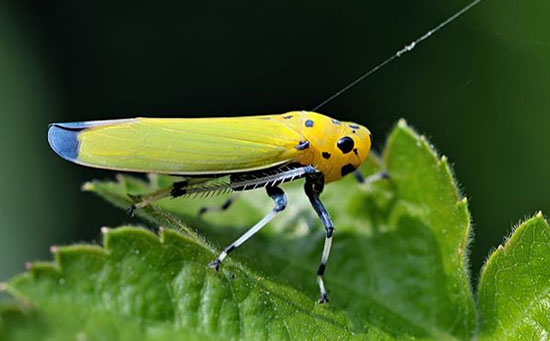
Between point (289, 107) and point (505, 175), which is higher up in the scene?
point (289, 107)

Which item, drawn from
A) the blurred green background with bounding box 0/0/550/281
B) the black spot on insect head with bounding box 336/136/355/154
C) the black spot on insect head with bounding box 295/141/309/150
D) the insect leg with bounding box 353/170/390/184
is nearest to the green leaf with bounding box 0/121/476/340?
the insect leg with bounding box 353/170/390/184

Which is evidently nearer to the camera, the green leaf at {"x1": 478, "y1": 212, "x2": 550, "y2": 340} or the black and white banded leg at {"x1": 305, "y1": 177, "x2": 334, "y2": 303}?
the green leaf at {"x1": 478, "y1": 212, "x2": 550, "y2": 340}

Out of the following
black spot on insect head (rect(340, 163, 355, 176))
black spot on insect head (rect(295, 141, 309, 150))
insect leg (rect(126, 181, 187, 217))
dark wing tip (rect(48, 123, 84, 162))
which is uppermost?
dark wing tip (rect(48, 123, 84, 162))

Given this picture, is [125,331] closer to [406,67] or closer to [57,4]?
[406,67]

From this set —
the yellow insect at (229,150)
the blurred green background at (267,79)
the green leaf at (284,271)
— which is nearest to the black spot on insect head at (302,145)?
the yellow insect at (229,150)

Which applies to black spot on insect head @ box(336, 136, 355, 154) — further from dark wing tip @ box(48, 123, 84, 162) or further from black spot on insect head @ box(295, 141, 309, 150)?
dark wing tip @ box(48, 123, 84, 162)

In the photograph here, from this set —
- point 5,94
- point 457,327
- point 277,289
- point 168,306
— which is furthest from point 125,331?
point 5,94

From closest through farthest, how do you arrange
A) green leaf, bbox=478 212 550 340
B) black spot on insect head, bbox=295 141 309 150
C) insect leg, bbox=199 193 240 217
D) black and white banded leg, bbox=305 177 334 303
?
green leaf, bbox=478 212 550 340 < black and white banded leg, bbox=305 177 334 303 < black spot on insect head, bbox=295 141 309 150 < insect leg, bbox=199 193 240 217

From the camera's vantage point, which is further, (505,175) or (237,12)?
(237,12)
